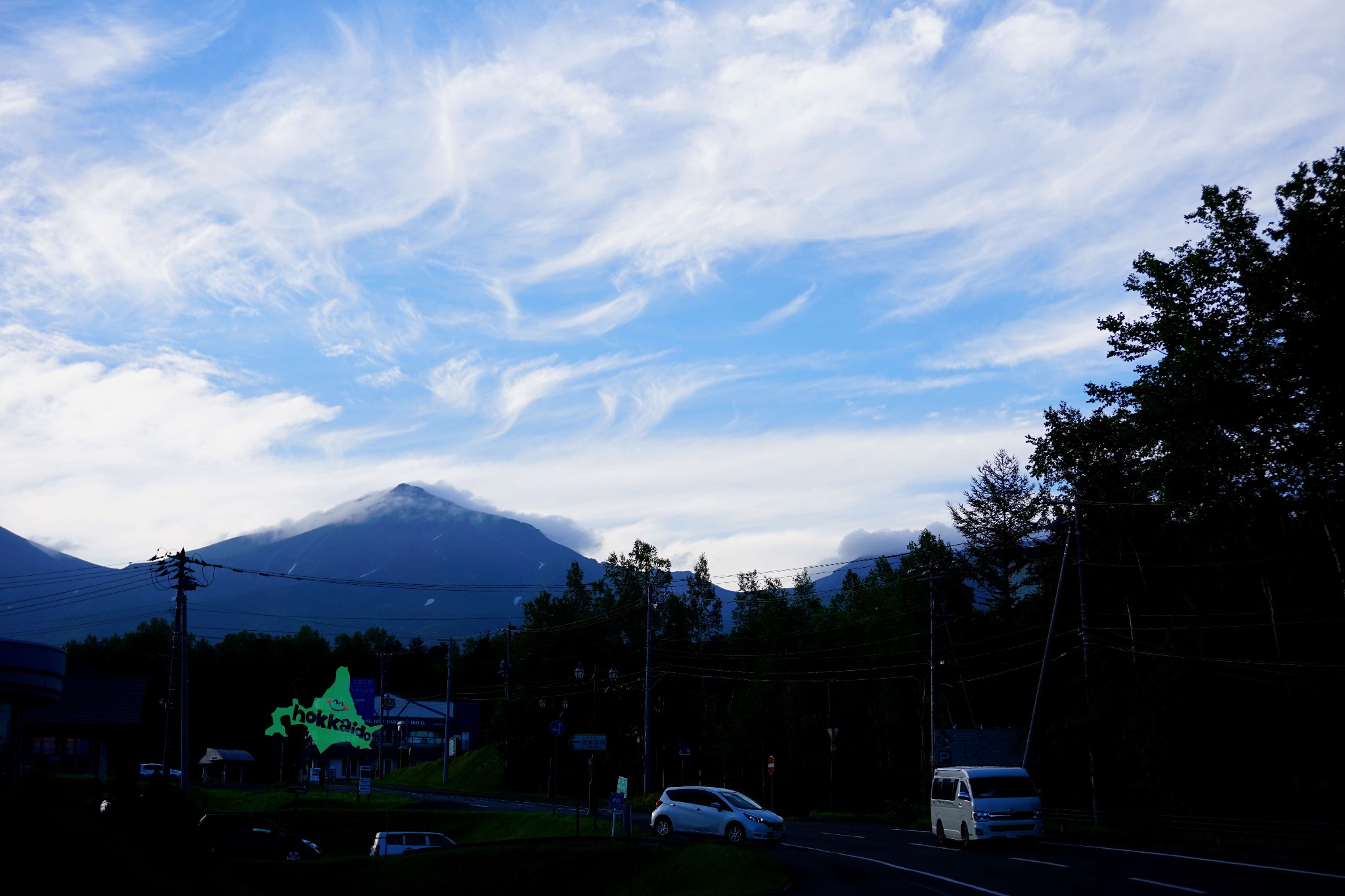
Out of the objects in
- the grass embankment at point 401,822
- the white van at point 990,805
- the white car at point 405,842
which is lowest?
the grass embankment at point 401,822

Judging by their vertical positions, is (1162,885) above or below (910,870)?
above

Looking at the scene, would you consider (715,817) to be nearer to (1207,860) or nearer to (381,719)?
(1207,860)

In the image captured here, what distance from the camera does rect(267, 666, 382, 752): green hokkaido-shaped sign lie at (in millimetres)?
63625

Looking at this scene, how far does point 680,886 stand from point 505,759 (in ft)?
201

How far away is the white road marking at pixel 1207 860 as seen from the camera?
2208 centimetres

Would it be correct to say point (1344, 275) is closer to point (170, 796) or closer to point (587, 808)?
point (170, 796)

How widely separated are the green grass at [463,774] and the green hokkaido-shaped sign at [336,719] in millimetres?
20026

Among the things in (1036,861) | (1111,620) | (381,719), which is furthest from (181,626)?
(381,719)

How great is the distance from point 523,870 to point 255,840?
10.7 m

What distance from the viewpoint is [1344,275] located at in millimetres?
32688

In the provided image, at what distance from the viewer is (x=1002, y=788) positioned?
A: 31.0m

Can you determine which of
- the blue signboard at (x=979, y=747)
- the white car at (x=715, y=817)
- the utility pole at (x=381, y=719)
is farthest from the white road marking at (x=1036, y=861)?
the utility pole at (x=381, y=719)

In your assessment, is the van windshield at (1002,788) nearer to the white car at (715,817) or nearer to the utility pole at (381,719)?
the white car at (715,817)

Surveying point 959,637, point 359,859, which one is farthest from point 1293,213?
point 959,637
